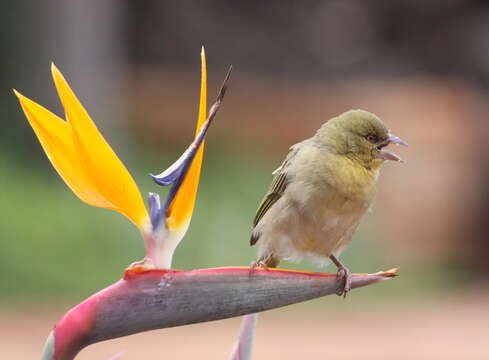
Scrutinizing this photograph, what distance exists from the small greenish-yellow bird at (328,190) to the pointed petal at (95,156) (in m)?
0.80

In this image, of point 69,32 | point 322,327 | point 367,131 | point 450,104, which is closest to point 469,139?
point 450,104

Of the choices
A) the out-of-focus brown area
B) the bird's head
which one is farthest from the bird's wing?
the out-of-focus brown area

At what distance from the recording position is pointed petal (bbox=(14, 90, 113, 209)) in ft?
4.22

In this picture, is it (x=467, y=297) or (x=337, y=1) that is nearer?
(x=467, y=297)

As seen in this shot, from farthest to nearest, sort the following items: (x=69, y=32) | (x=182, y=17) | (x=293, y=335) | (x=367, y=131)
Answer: (x=182, y=17) → (x=69, y=32) → (x=293, y=335) → (x=367, y=131)

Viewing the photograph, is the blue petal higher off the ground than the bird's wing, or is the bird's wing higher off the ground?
the blue petal

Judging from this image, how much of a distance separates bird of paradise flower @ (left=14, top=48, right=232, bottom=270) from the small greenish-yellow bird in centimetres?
74

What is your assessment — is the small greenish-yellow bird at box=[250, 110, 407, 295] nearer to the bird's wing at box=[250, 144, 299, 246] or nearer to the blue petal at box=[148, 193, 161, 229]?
the bird's wing at box=[250, 144, 299, 246]

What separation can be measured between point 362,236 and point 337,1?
3.42 metres

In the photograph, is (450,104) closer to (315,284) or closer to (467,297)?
(467,297)

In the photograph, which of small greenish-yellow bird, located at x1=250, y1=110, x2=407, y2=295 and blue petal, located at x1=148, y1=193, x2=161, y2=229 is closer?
blue petal, located at x1=148, y1=193, x2=161, y2=229

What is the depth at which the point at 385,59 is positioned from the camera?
10016 mm

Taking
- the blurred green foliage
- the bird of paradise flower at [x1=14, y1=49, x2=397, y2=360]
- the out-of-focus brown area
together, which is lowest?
the out-of-focus brown area

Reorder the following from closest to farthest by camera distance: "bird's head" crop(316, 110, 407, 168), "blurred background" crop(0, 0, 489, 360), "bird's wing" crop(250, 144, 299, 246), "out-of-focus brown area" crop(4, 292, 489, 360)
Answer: "bird's head" crop(316, 110, 407, 168) → "bird's wing" crop(250, 144, 299, 246) → "out-of-focus brown area" crop(4, 292, 489, 360) → "blurred background" crop(0, 0, 489, 360)
